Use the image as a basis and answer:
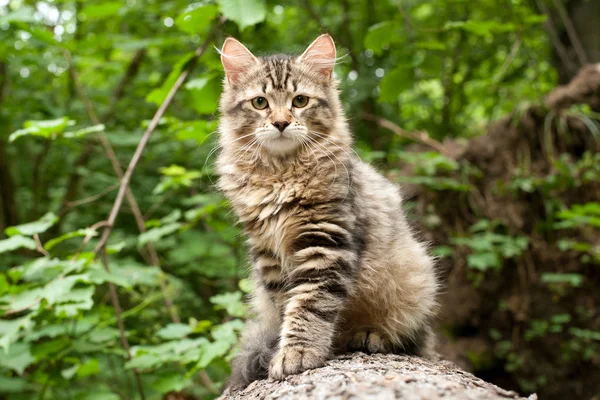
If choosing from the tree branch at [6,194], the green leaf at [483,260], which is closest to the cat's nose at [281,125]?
the green leaf at [483,260]

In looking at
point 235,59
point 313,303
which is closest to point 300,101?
point 235,59

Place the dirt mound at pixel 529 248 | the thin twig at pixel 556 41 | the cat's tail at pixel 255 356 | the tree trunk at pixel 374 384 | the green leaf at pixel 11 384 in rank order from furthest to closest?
the thin twig at pixel 556 41 < the dirt mound at pixel 529 248 < the green leaf at pixel 11 384 < the cat's tail at pixel 255 356 < the tree trunk at pixel 374 384

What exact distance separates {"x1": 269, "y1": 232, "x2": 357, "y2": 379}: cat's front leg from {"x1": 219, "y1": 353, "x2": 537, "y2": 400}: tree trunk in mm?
78

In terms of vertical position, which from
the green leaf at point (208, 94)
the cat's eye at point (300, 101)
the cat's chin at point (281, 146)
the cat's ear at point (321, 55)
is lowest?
the cat's chin at point (281, 146)

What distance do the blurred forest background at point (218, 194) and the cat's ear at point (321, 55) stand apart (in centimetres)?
39

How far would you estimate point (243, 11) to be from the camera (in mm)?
2631

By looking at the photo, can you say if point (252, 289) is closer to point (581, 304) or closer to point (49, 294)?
point (49, 294)

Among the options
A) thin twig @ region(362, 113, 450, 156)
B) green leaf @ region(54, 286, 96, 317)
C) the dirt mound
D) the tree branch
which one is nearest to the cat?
green leaf @ region(54, 286, 96, 317)

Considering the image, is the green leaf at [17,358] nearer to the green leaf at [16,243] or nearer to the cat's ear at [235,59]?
the green leaf at [16,243]

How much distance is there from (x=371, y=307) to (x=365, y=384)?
106cm

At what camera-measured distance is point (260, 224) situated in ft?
8.79

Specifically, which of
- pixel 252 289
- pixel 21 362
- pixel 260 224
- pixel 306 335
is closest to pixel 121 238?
pixel 21 362

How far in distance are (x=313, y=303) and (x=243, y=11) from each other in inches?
54.4

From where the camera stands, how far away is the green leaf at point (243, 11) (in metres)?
2.60
